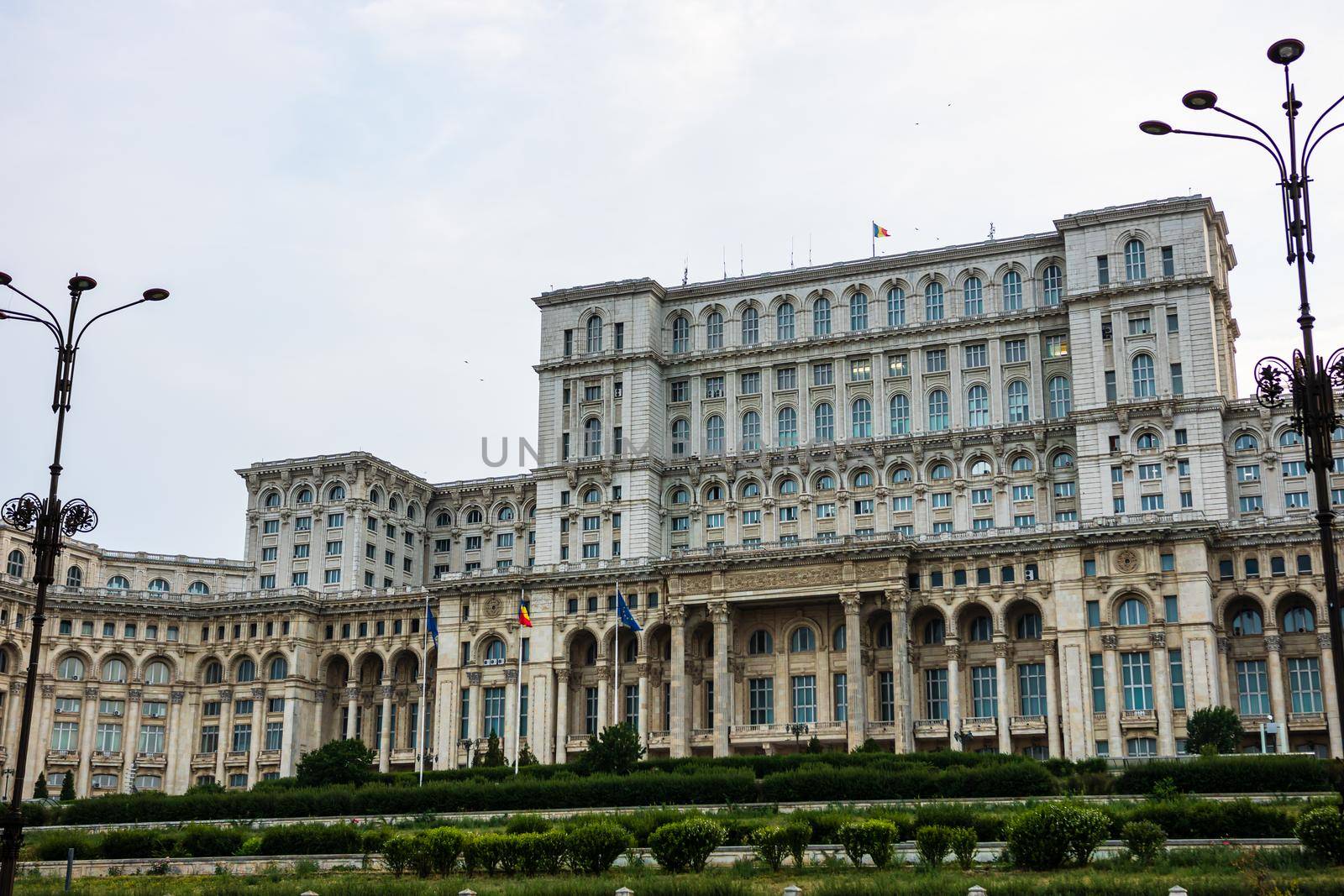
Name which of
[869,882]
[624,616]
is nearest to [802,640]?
[624,616]

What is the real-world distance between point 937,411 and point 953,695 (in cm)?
2333

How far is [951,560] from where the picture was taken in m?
108

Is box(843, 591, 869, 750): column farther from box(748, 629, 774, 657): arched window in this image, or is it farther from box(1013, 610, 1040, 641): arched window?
box(1013, 610, 1040, 641): arched window

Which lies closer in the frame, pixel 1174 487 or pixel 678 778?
pixel 678 778

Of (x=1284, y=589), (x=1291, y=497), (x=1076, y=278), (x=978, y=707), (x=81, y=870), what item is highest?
(x=1076, y=278)

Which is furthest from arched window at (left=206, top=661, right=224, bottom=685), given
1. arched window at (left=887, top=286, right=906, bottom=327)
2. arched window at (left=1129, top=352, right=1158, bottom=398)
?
arched window at (left=1129, top=352, right=1158, bottom=398)

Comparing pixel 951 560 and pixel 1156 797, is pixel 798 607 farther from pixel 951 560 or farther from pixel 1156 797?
pixel 1156 797

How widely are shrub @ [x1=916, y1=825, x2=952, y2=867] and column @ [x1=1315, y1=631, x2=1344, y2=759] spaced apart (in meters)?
60.5

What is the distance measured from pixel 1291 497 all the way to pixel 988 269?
27.9 m

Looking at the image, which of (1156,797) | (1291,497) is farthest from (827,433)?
(1156,797)

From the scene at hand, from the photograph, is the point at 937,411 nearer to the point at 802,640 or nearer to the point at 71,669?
the point at 802,640

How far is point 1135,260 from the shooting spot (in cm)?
11175

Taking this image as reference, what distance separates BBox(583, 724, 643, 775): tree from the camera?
300ft

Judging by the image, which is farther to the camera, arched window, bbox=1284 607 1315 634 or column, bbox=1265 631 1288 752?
arched window, bbox=1284 607 1315 634
